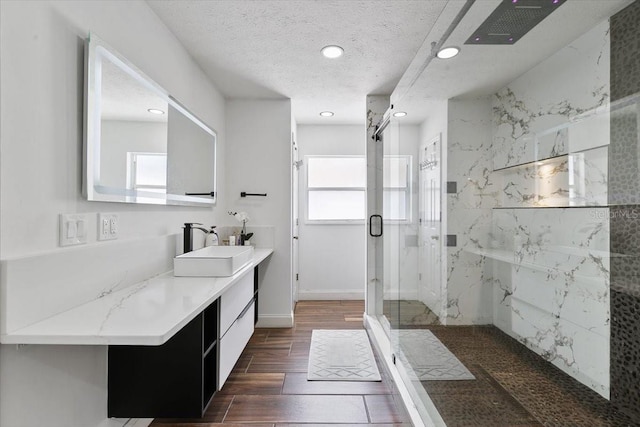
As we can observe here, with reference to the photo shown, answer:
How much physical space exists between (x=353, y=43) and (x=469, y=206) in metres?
1.51

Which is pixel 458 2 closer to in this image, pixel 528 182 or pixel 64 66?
pixel 528 182

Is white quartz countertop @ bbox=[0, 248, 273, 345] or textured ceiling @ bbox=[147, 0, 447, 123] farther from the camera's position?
textured ceiling @ bbox=[147, 0, 447, 123]

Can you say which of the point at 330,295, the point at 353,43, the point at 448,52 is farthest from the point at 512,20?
the point at 330,295

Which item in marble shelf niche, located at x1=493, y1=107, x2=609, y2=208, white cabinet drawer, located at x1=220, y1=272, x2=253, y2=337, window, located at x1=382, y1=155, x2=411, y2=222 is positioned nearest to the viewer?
marble shelf niche, located at x1=493, y1=107, x2=609, y2=208

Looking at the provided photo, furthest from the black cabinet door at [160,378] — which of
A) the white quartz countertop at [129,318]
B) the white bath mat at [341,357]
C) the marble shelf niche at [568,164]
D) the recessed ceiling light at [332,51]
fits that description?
the recessed ceiling light at [332,51]

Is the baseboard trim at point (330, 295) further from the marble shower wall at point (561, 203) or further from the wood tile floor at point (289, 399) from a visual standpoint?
the marble shower wall at point (561, 203)

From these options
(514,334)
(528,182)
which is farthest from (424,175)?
(514,334)

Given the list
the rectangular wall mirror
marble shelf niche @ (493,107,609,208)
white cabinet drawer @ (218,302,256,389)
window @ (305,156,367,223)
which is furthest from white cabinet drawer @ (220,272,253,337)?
window @ (305,156,367,223)

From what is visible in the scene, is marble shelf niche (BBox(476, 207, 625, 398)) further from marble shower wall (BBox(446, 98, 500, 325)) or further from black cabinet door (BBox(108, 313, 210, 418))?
black cabinet door (BBox(108, 313, 210, 418))

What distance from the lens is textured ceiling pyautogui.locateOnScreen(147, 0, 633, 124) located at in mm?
1205

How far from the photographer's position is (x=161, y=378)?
62.3 inches

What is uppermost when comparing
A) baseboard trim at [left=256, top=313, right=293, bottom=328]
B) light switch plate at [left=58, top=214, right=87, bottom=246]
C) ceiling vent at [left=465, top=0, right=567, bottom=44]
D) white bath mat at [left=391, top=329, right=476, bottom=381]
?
ceiling vent at [left=465, top=0, right=567, bottom=44]

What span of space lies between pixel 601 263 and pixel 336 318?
3007mm

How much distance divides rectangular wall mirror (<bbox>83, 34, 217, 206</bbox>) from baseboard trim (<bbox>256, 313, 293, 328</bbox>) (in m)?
1.56
